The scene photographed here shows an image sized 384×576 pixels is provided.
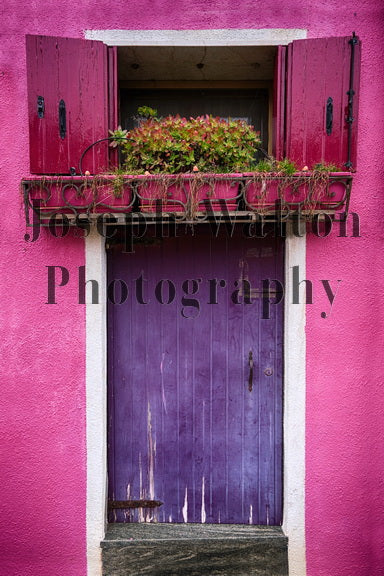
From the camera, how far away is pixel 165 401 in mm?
3348

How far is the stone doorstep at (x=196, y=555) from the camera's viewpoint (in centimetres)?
318

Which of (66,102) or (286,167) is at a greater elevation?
(66,102)

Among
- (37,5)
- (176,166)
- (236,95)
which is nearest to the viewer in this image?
(176,166)

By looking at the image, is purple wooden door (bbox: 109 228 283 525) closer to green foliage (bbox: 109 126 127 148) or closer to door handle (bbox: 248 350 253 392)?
door handle (bbox: 248 350 253 392)

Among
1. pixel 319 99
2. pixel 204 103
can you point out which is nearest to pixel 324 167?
→ pixel 319 99

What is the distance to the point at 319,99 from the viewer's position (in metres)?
2.97

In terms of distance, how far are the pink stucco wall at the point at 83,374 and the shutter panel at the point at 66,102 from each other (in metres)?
0.23

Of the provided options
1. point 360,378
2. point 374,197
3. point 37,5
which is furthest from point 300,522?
point 37,5

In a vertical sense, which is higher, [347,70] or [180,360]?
[347,70]

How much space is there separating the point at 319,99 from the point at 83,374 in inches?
97.7

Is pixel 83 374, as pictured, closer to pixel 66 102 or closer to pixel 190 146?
pixel 190 146

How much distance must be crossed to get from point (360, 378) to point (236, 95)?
2.38m

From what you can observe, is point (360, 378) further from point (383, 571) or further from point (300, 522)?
point (383, 571)

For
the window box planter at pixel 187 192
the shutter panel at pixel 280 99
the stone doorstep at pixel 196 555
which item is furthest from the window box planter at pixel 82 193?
the stone doorstep at pixel 196 555
